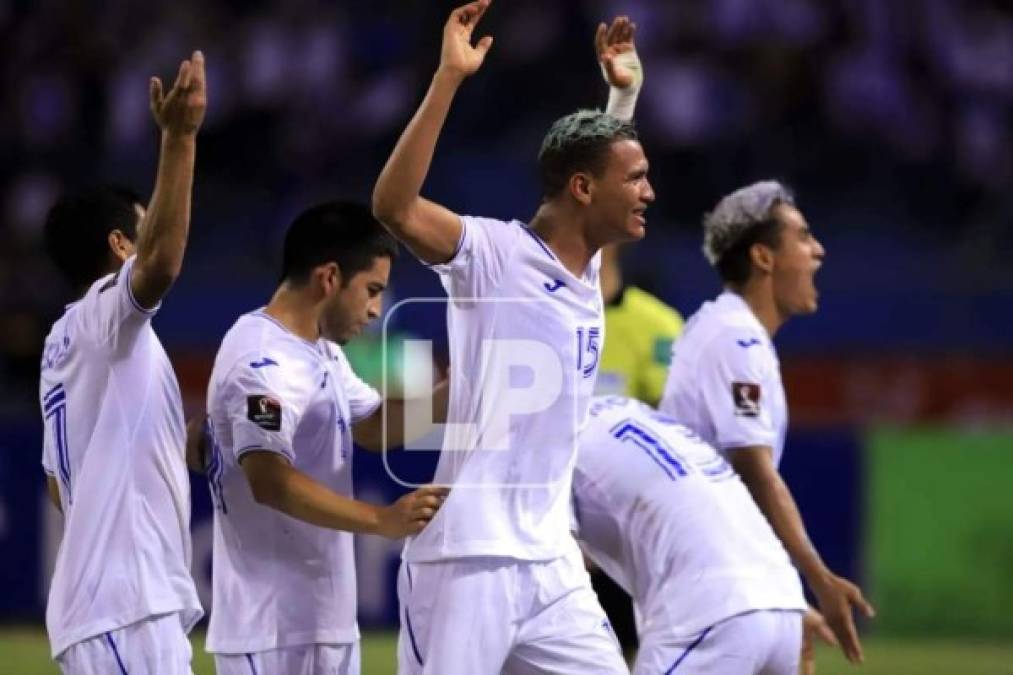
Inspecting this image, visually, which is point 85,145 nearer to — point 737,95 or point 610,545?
point 737,95

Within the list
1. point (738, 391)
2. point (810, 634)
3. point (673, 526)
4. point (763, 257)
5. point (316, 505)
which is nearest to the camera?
point (316, 505)

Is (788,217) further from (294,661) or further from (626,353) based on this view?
(294,661)

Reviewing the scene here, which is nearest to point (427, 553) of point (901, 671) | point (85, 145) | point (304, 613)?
point (304, 613)

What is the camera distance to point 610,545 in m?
6.41

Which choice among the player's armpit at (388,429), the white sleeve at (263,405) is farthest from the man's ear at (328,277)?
the player's armpit at (388,429)

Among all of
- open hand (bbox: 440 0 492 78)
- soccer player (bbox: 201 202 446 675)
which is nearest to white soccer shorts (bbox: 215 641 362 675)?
soccer player (bbox: 201 202 446 675)

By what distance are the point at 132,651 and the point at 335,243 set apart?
1.45 meters

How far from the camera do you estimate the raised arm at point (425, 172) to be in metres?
5.18

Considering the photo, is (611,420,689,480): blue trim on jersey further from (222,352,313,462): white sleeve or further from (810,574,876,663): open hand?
(222,352,313,462): white sleeve

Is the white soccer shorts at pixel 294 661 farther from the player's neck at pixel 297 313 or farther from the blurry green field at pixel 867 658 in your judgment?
the blurry green field at pixel 867 658

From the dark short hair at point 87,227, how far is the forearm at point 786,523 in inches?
92.5

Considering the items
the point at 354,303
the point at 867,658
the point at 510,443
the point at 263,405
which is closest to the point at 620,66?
the point at 354,303

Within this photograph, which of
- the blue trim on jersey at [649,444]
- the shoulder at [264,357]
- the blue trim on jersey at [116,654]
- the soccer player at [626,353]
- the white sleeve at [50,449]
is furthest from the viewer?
the soccer player at [626,353]

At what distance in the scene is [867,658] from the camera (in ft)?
38.0
